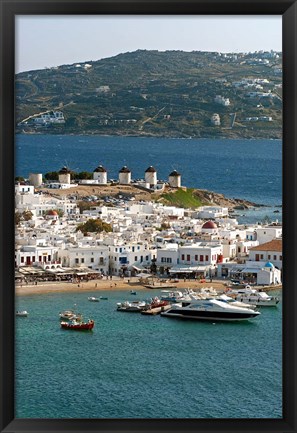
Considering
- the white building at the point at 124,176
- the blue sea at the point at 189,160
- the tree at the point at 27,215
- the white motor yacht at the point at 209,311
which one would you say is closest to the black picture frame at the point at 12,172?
the white motor yacht at the point at 209,311

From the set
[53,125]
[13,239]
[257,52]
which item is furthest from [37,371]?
[257,52]

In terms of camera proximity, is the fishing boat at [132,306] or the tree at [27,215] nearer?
the fishing boat at [132,306]

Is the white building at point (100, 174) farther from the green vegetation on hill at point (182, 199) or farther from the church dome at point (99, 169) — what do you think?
the green vegetation on hill at point (182, 199)

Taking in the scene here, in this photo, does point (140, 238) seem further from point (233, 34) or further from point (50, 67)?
point (233, 34)

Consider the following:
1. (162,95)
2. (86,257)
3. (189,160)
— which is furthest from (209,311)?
(189,160)

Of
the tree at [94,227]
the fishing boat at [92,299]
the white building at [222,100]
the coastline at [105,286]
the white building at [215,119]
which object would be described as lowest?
the fishing boat at [92,299]

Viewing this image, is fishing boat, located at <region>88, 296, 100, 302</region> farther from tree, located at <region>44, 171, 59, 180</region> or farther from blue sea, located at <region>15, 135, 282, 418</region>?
tree, located at <region>44, 171, 59, 180</region>

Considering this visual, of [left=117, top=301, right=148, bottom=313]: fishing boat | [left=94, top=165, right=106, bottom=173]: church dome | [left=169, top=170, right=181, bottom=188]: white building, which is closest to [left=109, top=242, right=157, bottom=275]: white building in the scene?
[left=117, top=301, right=148, bottom=313]: fishing boat

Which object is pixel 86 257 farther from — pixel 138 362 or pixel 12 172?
pixel 12 172
